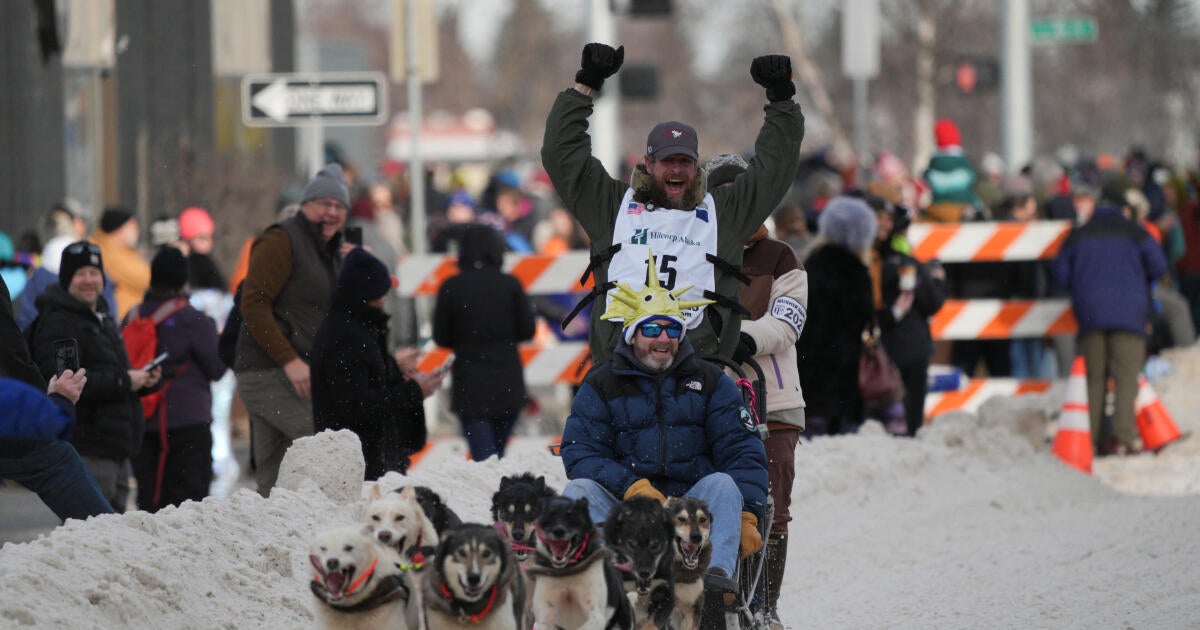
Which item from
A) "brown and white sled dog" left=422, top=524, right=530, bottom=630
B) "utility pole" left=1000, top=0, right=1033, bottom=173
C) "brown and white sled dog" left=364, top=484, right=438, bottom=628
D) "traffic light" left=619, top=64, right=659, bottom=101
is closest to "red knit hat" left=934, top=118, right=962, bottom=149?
"traffic light" left=619, top=64, right=659, bottom=101

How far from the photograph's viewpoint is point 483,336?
523 inches

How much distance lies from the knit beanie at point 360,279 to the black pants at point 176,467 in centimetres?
181

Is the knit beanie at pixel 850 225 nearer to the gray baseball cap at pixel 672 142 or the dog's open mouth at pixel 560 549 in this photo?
the gray baseball cap at pixel 672 142

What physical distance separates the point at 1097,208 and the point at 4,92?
1003 centimetres

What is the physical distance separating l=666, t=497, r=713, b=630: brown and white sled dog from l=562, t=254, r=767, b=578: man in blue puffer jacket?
0.35 meters

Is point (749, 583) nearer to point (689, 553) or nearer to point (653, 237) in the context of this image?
point (689, 553)

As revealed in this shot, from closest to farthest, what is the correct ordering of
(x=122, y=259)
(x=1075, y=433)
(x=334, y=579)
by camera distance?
1. (x=334, y=579)
2. (x=122, y=259)
3. (x=1075, y=433)

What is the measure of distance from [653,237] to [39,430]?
102 inches

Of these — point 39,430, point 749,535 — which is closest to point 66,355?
point 39,430

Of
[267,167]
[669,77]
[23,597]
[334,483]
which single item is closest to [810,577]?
[334,483]

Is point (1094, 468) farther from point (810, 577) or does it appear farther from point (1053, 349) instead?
point (810, 577)

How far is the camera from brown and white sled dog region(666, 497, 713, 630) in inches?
284

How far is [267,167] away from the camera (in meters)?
25.4

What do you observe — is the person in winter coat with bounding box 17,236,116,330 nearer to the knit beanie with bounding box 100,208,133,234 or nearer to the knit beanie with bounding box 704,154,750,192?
the knit beanie with bounding box 100,208,133,234
